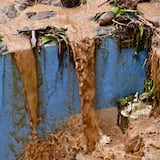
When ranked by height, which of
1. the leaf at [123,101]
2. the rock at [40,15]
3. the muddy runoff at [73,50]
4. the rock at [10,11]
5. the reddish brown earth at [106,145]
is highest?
the rock at [10,11]

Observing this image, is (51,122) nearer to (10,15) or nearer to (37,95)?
(37,95)

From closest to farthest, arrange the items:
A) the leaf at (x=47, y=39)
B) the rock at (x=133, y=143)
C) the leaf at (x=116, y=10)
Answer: the leaf at (x=47, y=39) < the rock at (x=133, y=143) < the leaf at (x=116, y=10)

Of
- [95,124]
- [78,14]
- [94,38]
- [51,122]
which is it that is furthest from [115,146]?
[78,14]

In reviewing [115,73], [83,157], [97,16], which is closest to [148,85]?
[115,73]

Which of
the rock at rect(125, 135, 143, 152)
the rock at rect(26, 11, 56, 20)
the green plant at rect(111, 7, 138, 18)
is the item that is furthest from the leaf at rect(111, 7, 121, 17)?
the rock at rect(125, 135, 143, 152)

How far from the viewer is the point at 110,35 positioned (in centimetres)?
463

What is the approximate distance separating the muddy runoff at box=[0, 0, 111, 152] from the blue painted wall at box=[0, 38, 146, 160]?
67mm

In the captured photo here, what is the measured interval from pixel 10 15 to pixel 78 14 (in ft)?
2.42

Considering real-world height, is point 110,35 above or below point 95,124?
above

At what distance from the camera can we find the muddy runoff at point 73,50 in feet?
14.6

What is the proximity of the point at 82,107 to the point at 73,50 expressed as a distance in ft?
2.10

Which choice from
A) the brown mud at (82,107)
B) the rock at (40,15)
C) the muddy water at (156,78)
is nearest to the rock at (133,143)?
the brown mud at (82,107)

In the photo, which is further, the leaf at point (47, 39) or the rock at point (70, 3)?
the rock at point (70, 3)

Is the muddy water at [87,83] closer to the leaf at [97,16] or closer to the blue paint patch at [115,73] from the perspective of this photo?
the blue paint patch at [115,73]
